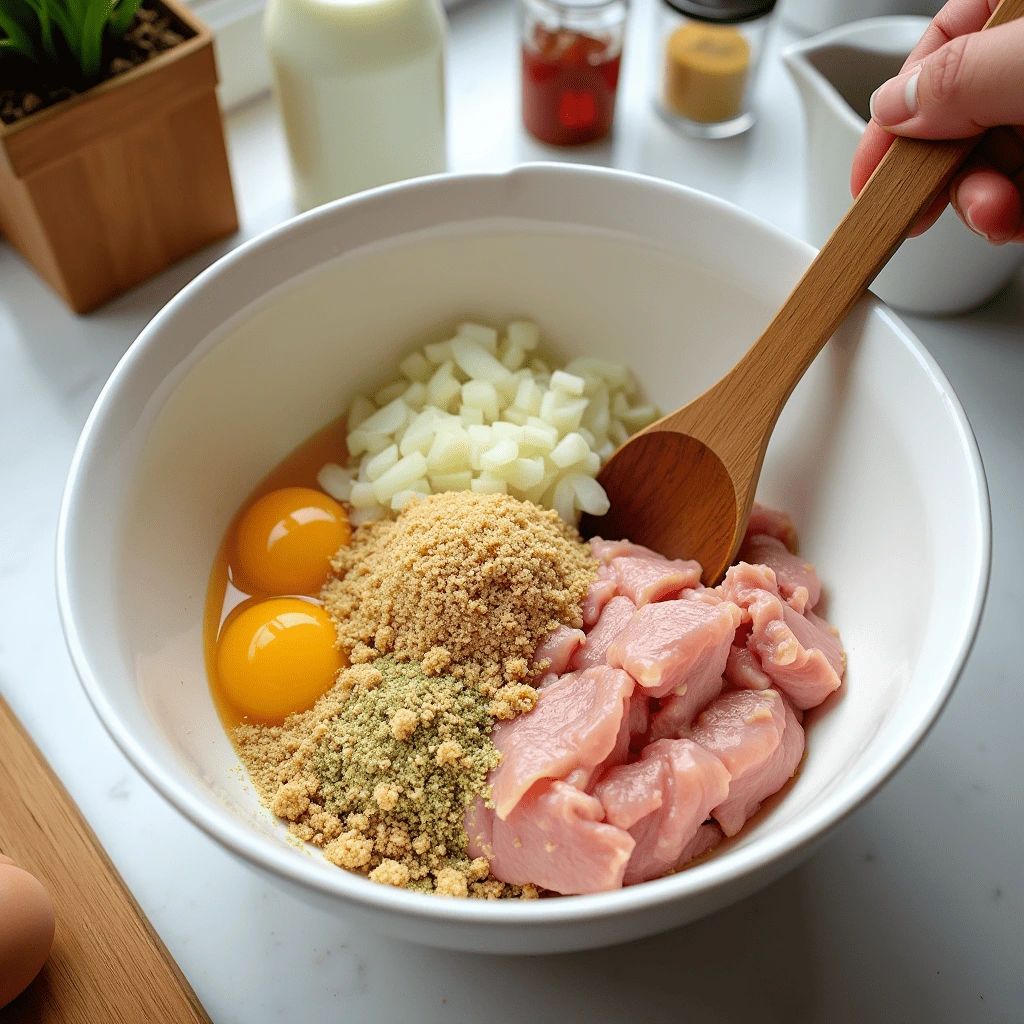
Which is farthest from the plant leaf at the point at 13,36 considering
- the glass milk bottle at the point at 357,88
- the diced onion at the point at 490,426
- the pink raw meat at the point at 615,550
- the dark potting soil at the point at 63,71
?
the pink raw meat at the point at 615,550

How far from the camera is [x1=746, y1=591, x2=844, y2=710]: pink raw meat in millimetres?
1152

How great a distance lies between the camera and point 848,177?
1552 millimetres

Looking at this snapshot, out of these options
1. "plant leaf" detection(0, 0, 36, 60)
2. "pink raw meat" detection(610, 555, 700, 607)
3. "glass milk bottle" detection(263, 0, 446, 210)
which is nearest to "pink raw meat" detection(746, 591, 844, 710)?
"pink raw meat" detection(610, 555, 700, 607)

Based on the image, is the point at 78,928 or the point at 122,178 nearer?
the point at 78,928

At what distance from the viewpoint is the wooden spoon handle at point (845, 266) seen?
119 centimetres

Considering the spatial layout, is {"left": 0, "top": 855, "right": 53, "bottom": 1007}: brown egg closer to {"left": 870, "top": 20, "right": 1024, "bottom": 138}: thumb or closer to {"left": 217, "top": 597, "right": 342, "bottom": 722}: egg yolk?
{"left": 217, "top": 597, "right": 342, "bottom": 722}: egg yolk

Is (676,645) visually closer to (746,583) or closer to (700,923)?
(746,583)

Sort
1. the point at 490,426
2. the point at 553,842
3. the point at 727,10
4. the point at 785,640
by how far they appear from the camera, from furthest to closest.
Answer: the point at 727,10 → the point at 490,426 → the point at 785,640 → the point at 553,842

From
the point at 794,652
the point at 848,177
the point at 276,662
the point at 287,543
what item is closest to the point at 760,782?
the point at 794,652

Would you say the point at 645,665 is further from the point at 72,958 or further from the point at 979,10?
the point at 979,10

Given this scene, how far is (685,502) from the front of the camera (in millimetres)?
1394

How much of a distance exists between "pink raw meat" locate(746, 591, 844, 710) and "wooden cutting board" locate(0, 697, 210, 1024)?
2.52 feet

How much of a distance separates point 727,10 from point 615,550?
3.41 ft

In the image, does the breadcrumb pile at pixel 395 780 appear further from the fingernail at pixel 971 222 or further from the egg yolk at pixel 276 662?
the fingernail at pixel 971 222
